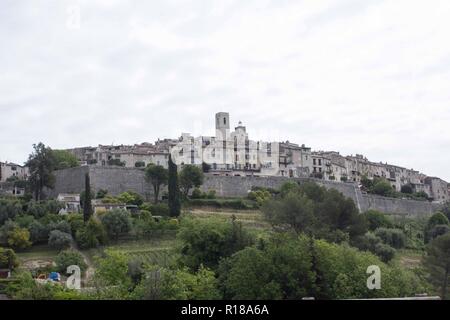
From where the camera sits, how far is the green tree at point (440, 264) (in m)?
32.3

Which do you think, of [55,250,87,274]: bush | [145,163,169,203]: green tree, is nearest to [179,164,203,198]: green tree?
[145,163,169,203]: green tree

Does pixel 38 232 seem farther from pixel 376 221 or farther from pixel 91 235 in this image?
pixel 376 221

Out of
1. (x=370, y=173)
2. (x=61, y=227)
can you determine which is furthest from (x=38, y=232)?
(x=370, y=173)

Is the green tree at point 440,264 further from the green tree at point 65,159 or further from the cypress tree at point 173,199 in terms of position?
the green tree at point 65,159

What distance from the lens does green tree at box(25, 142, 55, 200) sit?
5425 centimetres

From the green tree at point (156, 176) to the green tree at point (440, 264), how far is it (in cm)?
2834

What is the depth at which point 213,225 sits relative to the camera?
30.6m

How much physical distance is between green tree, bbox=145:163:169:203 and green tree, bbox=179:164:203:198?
5.36ft

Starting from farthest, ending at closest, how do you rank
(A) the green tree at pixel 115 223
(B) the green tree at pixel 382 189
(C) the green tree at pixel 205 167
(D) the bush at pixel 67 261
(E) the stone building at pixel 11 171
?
(E) the stone building at pixel 11 171 < (B) the green tree at pixel 382 189 < (C) the green tree at pixel 205 167 < (A) the green tree at pixel 115 223 < (D) the bush at pixel 67 261

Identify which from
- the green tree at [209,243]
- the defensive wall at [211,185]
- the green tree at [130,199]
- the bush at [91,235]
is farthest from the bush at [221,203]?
the green tree at [209,243]

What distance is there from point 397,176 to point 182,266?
78.1 m

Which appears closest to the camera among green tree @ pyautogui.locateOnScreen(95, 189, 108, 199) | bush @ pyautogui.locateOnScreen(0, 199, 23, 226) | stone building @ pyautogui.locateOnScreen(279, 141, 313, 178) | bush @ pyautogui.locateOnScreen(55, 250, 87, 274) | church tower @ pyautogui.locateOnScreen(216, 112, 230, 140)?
bush @ pyautogui.locateOnScreen(55, 250, 87, 274)

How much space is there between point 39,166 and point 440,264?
35.5 metres

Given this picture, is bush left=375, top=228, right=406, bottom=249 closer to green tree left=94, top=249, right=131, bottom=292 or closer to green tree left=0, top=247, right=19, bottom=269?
green tree left=94, top=249, right=131, bottom=292
